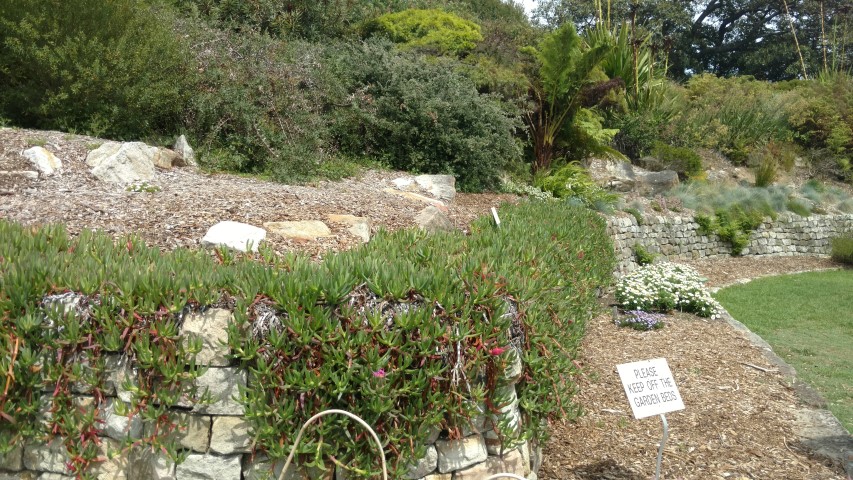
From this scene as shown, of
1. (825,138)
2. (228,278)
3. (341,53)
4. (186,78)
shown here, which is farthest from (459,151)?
(825,138)

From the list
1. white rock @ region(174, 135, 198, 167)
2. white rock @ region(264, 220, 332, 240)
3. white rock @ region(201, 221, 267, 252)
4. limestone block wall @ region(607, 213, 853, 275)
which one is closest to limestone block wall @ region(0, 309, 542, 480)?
white rock @ region(201, 221, 267, 252)

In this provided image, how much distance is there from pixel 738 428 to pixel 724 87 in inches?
832

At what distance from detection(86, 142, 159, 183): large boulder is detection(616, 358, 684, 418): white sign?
218 inches

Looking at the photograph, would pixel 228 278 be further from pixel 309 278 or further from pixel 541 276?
pixel 541 276

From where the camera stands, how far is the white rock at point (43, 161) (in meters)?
7.28

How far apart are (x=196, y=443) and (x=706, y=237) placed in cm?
1333

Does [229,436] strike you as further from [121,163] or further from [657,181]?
[657,181]

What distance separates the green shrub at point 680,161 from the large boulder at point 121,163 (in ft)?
43.8

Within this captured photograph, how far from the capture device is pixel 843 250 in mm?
15477

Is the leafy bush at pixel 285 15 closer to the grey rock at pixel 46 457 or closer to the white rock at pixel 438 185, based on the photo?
the white rock at pixel 438 185

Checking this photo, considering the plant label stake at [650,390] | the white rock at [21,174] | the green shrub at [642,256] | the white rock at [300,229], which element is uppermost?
the plant label stake at [650,390]

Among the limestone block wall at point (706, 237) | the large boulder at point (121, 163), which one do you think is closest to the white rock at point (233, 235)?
the large boulder at point (121, 163)

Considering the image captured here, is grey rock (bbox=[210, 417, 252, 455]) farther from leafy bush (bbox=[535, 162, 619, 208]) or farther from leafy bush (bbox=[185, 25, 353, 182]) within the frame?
leafy bush (bbox=[535, 162, 619, 208])

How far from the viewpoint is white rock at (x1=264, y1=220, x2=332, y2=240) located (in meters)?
6.21
